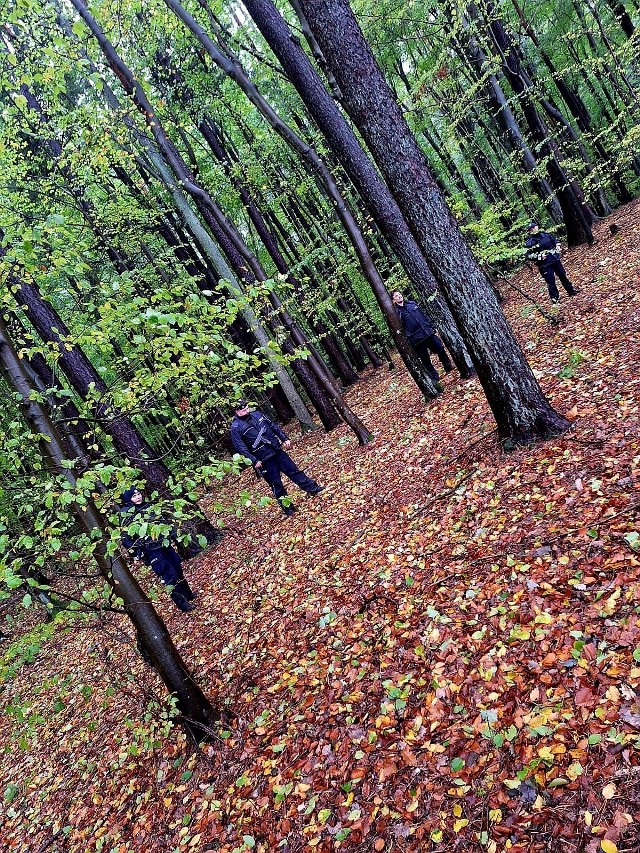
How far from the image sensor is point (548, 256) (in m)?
A: 9.72

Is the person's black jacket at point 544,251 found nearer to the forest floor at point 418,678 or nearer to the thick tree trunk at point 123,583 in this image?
the forest floor at point 418,678

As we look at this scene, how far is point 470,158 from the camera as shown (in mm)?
18781

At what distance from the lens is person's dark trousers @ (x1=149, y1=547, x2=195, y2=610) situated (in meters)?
6.96

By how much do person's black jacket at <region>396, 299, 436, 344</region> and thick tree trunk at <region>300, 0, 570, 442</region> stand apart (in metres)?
3.59

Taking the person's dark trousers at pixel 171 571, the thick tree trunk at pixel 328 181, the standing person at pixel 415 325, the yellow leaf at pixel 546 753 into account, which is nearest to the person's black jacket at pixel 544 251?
the standing person at pixel 415 325

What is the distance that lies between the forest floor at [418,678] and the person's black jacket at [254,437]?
141 cm

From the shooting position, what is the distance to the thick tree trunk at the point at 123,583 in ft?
11.5

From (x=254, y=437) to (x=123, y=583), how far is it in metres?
4.02

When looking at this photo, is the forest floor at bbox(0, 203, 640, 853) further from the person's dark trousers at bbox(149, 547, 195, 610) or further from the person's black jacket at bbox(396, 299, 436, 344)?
the person's black jacket at bbox(396, 299, 436, 344)

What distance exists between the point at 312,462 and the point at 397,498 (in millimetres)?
4311

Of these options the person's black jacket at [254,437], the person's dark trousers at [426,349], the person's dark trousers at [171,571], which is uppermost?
the person's black jacket at [254,437]

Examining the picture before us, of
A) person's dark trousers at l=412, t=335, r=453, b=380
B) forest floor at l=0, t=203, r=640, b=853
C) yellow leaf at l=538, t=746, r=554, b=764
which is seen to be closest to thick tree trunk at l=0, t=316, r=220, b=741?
forest floor at l=0, t=203, r=640, b=853

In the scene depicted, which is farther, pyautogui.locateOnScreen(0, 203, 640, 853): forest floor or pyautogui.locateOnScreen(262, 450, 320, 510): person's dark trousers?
pyautogui.locateOnScreen(262, 450, 320, 510): person's dark trousers

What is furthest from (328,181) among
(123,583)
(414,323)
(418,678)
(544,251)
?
(418,678)
